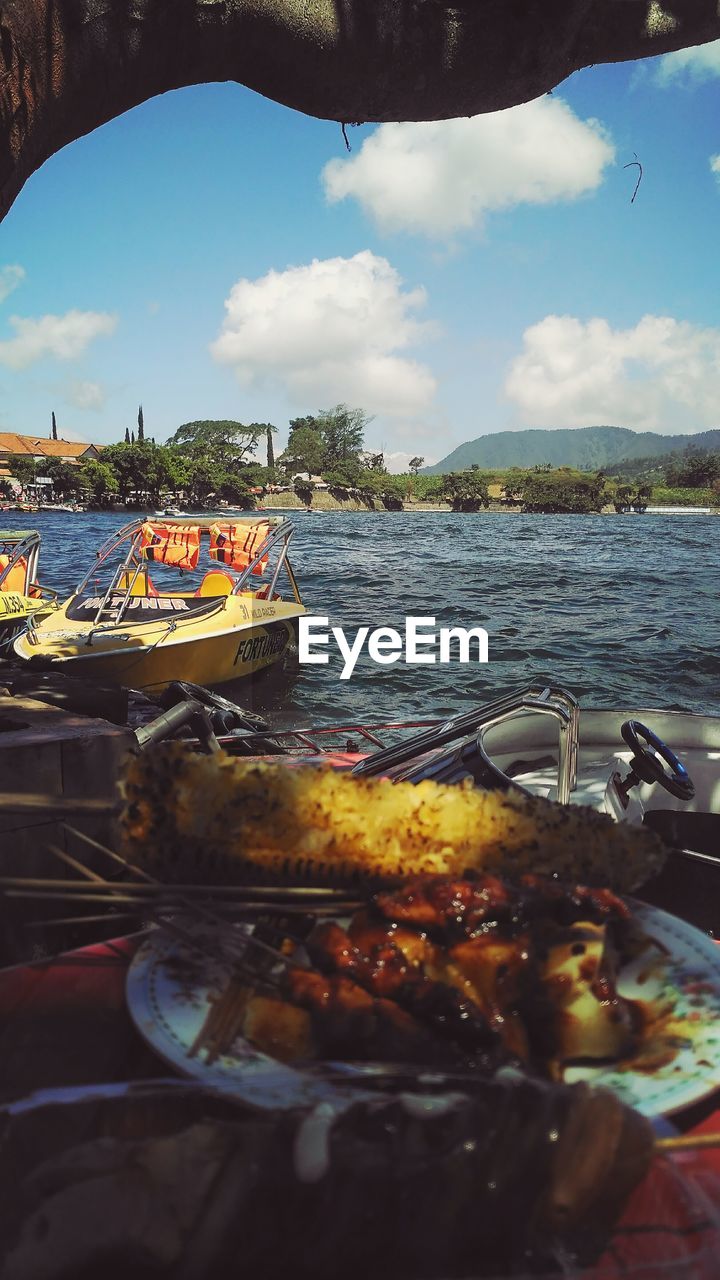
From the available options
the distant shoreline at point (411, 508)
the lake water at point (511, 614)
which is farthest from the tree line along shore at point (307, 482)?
the lake water at point (511, 614)

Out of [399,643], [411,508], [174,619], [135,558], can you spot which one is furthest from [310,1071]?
[411,508]

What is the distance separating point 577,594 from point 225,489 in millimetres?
93856

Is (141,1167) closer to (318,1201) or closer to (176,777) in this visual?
(318,1201)

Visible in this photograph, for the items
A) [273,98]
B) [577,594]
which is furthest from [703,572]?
[273,98]

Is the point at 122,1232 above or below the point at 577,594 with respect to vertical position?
above

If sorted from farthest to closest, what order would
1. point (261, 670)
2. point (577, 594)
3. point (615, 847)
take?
point (577, 594)
point (261, 670)
point (615, 847)

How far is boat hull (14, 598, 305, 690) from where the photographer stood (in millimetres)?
14234

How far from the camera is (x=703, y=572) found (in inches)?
1780

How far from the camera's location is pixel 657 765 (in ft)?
11.6

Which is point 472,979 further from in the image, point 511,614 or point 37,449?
point 37,449

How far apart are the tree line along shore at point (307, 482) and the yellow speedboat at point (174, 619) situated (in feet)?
297

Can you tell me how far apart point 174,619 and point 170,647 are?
0.78 metres

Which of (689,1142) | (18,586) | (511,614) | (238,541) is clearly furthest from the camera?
(511,614)

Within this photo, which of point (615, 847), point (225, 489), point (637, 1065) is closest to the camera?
point (637, 1065)
